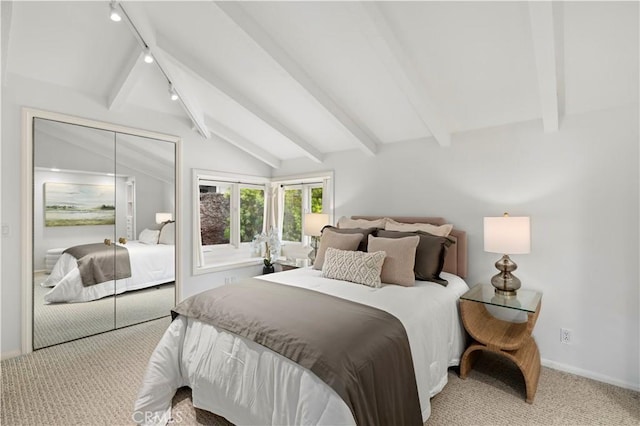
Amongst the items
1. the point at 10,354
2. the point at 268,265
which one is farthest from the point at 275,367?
the point at 268,265

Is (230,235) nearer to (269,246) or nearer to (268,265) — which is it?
(269,246)

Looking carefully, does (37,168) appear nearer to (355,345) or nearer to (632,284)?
→ (355,345)

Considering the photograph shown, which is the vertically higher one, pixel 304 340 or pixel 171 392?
pixel 304 340

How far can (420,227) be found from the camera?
3.00 metres

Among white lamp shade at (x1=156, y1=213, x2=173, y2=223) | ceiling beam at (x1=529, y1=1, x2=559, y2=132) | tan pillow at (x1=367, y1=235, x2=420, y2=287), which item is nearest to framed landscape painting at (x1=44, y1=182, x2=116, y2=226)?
white lamp shade at (x1=156, y1=213, x2=173, y2=223)

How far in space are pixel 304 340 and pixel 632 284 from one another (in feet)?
8.16

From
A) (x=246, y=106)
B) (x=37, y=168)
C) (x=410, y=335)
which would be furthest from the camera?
(x=246, y=106)

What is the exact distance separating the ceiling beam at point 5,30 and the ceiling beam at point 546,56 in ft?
10.1

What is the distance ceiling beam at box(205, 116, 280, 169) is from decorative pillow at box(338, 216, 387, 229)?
63.9 inches

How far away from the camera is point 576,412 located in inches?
76.5

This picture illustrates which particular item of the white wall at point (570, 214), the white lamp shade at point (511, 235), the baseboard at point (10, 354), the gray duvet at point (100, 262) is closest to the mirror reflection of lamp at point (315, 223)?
the white wall at point (570, 214)

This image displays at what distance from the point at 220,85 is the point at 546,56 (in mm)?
2582

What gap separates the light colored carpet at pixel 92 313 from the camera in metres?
2.81

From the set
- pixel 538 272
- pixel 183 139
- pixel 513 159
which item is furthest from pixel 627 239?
pixel 183 139
